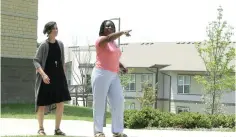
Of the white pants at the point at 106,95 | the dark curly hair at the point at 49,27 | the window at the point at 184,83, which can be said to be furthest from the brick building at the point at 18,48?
the window at the point at 184,83

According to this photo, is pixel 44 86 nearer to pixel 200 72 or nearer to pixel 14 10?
pixel 14 10

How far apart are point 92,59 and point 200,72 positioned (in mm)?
17101

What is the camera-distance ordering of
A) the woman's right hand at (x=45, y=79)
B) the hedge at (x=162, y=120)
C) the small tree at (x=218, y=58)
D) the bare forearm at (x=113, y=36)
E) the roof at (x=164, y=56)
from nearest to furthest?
the bare forearm at (x=113, y=36) → the woman's right hand at (x=45, y=79) → the hedge at (x=162, y=120) → the small tree at (x=218, y=58) → the roof at (x=164, y=56)

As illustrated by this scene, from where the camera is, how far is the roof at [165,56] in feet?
142

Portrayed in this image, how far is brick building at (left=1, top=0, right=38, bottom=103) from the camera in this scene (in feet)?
Result: 63.3

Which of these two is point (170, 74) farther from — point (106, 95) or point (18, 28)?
point (106, 95)

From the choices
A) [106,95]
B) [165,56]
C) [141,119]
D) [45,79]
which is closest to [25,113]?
[141,119]

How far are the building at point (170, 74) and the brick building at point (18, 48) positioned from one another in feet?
75.1

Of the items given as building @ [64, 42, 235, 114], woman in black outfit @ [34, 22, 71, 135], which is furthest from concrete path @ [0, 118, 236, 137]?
building @ [64, 42, 235, 114]

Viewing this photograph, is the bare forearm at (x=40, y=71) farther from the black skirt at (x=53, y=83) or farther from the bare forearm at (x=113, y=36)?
the bare forearm at (x=113, y=36)

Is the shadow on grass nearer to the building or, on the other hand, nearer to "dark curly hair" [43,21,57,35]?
"dark curly hair" [43,21,57,35]

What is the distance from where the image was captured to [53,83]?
789 centimetres

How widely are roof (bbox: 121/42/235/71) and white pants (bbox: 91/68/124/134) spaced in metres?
34.0

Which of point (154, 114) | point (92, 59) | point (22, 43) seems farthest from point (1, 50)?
point (92, 59)
